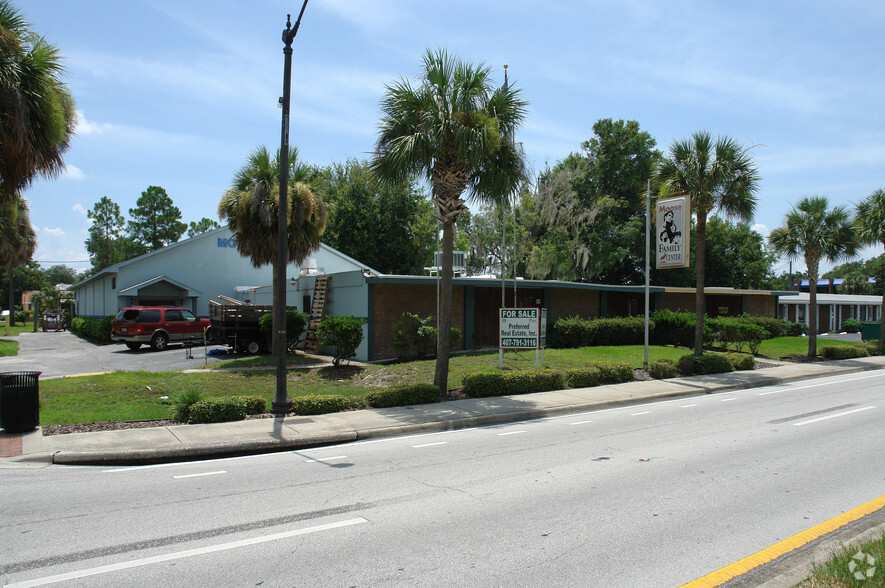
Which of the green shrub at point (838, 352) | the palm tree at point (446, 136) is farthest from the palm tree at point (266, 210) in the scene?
the green shrub at point (838, 352)

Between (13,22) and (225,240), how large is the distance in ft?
84.5

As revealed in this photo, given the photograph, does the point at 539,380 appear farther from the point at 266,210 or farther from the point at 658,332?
the point at 658,332

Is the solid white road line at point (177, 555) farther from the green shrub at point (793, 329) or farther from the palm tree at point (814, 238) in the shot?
the green shrub at point (793, 329)

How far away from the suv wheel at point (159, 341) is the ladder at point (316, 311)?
7.10m

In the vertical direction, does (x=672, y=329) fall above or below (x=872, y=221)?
below

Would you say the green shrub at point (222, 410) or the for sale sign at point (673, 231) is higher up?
the for sale sign at point (673, 231)

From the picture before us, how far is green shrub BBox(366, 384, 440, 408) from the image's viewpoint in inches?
494

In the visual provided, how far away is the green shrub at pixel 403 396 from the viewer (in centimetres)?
1254

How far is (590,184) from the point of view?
4369cm

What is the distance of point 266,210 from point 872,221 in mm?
27643

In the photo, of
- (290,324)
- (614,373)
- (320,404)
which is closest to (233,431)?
(320,404)

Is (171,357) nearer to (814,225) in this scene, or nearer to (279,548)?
(279,548)

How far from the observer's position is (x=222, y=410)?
35.9 ft

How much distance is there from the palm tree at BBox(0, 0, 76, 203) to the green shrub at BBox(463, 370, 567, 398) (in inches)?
393
